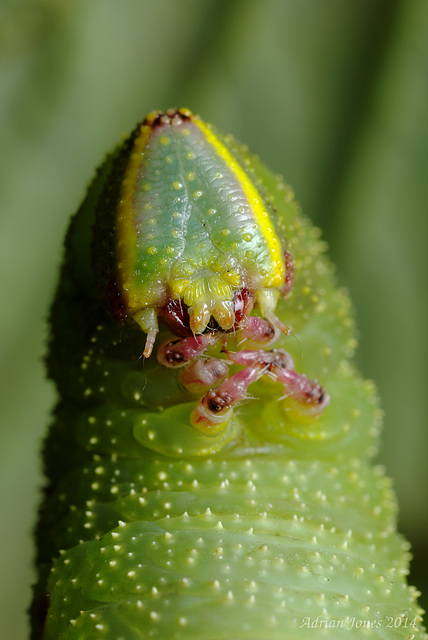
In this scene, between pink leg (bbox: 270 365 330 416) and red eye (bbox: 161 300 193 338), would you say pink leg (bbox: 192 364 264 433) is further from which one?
red eye (bbox: 161 300 193 338)

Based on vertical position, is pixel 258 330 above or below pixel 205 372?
above

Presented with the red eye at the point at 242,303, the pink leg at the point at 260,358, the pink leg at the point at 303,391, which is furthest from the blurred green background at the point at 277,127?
the red eye at the point at 242,303

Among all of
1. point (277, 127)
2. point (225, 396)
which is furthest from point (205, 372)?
point (277, 127)

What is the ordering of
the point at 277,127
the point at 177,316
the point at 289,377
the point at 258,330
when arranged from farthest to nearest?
the point at 277,127 < the point at 289,377 < the point at 258,330 < the point at 177,316

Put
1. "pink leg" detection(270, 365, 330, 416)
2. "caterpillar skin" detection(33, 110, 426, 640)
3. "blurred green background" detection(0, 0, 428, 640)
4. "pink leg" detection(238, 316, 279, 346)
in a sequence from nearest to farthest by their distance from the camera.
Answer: "caterpillar skin" detection(33, 110, 426, 640) < "pink leg" detection(238, 316, 279, 346) < "pink leg" detection(270, 365, 330, 416) < "blurred green background" detection(0, 0, 428, 640)

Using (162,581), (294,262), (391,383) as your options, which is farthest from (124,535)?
(391,383)

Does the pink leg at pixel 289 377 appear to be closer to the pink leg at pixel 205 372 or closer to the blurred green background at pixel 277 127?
the pink leg at pixel 205 372

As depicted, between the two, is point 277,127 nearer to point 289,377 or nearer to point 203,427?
point 289,377

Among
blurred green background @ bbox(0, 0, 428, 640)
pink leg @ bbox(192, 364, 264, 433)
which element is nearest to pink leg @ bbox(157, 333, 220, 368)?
pink leg @ bbox(192, 364, 264, 433)
